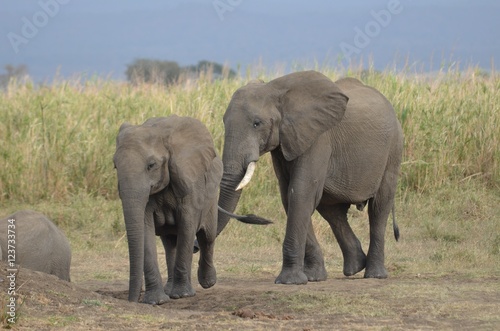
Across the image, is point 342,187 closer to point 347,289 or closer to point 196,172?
point 347,289

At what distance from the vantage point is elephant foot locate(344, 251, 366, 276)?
938cm

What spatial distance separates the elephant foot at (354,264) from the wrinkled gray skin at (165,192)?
1.70 meters

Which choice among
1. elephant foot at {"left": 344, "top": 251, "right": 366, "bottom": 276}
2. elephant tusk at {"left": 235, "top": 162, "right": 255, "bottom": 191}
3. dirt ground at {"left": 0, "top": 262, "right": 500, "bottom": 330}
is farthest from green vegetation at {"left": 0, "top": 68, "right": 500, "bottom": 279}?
dirt ground at {"left": 0, "top": 262, "right": 500, "bottom": 330}

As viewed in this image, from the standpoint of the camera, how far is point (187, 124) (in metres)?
7.80

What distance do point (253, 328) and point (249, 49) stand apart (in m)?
148

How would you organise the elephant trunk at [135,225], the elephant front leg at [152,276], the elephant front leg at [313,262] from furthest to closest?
the elephant front leg at [313,262], the elephant front leg at [152,276], the elephant trunk at [135,225]

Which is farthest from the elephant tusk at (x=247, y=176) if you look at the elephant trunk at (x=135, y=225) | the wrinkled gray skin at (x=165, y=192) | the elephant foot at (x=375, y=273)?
the elephant foot at (x=375, y=273)

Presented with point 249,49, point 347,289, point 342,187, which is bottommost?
point 347,289

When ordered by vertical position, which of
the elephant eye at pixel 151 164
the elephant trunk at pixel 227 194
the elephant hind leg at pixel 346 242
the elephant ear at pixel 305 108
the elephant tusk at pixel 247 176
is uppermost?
the elephant ear at pixel 305 108

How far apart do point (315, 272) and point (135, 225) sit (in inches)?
95.1

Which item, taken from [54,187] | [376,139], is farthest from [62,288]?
[54,187]

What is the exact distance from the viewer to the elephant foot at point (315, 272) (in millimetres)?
9047

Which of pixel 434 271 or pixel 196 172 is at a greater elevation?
pixel 196 172

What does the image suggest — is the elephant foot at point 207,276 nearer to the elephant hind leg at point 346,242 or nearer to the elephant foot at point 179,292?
the elephant foot at point 179,292
